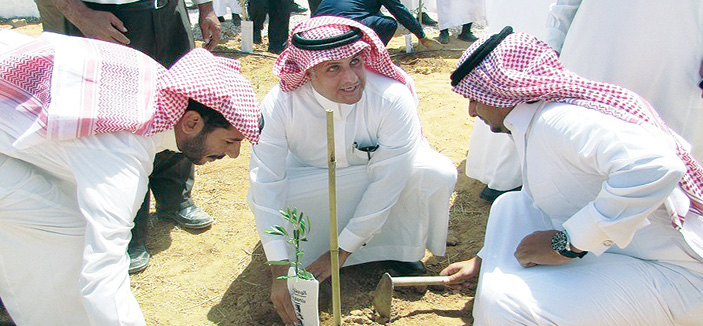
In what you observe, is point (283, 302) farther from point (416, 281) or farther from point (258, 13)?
point (258, 13)

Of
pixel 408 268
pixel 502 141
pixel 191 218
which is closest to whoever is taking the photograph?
pixel 408 268

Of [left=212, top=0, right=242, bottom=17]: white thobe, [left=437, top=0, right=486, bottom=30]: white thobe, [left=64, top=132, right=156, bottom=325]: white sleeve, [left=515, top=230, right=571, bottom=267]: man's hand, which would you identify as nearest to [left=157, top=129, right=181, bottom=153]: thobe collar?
[left=64, top=132, right=156, bottom=325]: white sleeve

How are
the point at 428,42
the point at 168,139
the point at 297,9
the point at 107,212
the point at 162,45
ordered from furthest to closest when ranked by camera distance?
1. the point at 297,9
2. the point at 428,42
3. the point at 162,45
4. the point at 168,139
5. the point at 107,212

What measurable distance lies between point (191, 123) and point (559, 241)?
144 centimetres

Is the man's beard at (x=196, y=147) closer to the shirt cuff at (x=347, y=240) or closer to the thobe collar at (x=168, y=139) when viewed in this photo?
the thobe collar at (x=168, y=139)

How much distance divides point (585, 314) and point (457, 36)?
6684mm

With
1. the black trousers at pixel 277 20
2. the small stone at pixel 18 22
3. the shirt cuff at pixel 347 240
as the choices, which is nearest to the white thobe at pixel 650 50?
the shirt cuff at pixel 347 240

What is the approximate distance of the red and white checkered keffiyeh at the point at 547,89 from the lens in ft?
7.27

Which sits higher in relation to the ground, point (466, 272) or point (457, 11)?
point (466, 272)

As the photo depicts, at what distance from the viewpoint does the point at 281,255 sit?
9.32 feet

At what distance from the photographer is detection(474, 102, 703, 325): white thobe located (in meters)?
2.05

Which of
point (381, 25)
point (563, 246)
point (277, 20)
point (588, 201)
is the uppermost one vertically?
point (588, 201)

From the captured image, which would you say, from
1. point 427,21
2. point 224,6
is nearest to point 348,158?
point 427,21

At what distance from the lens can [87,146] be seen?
1918mm
